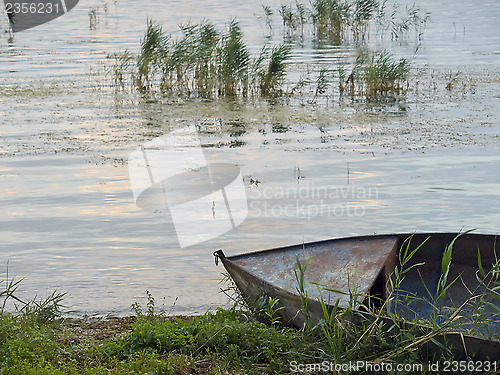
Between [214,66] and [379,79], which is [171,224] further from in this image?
[379,79]

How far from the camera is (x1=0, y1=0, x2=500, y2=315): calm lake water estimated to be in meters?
5.92

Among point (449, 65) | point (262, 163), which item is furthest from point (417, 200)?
point (449, 65)

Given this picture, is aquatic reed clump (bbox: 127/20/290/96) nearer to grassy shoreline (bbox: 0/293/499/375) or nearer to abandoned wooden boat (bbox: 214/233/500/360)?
abandoned wooden boat (bbox: 214/233/500/360)

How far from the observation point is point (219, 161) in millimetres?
8820

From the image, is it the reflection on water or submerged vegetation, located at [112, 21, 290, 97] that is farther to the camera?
submerged vegetation, located at [112, 21, 290, 97]

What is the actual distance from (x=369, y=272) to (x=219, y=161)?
179 inches

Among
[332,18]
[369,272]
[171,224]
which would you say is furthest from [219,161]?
[332,18]

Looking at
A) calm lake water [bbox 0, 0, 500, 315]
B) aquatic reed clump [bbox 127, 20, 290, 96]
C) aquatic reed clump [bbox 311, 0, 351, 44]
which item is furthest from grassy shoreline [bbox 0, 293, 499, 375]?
aquatic reed clump [bbox 311, 0, 351, 44]

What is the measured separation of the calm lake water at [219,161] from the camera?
19.4 feet

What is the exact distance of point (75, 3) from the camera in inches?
1240

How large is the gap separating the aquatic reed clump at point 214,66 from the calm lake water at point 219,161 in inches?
22.8

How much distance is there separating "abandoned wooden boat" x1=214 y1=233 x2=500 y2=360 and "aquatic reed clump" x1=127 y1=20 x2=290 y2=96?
26.1 ft

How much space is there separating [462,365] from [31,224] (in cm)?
472

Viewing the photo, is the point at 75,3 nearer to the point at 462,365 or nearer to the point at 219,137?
the point at 219,137
